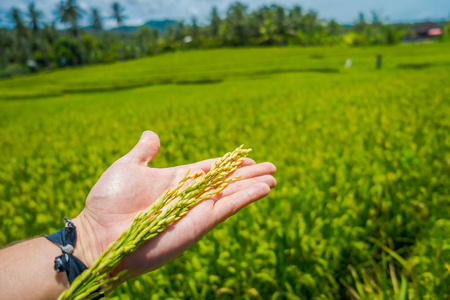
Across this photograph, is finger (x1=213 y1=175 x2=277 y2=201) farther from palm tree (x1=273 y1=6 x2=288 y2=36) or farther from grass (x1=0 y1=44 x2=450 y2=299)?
palm tree (x1=273 y1=6 x2=288 y2=36)

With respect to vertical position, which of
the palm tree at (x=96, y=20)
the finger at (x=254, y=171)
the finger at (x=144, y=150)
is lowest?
the finger at (x=254, y=171)

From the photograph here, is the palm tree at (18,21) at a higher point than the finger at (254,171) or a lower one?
higher

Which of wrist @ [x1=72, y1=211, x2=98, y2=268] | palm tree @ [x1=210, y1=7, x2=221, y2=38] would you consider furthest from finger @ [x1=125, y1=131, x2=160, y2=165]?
palm tree @ [x1=210, y1=7, x2=221, y2=38]

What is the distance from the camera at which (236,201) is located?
1.78 meters

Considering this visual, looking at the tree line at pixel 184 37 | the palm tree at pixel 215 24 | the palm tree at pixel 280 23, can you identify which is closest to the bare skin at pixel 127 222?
the tree line at pixel 184 37

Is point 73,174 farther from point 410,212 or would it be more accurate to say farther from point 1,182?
point 410,212

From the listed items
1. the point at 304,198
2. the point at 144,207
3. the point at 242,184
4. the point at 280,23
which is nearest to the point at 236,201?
the point at 242,184

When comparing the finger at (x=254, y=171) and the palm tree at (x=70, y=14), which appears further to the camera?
the palm tree at (x=70, y=14)

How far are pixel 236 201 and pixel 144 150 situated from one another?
764mm

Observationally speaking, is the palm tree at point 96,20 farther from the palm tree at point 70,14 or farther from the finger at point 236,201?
the finger at point 236,201

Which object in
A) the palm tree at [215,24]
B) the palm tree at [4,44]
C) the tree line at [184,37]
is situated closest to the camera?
the tree line at [184,37]

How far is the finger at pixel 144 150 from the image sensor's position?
2.04m

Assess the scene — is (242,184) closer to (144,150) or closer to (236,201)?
(236,201)

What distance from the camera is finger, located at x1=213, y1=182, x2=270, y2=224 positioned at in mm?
1728
